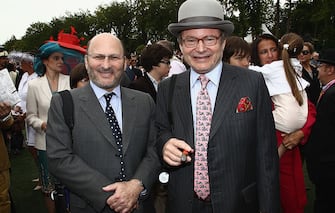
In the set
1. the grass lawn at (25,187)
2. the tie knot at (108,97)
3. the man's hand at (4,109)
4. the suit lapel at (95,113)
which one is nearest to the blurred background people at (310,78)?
the tie knot at (108,97)

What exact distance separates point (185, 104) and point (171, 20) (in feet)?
159

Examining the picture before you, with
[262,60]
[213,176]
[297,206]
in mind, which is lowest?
[297,206]

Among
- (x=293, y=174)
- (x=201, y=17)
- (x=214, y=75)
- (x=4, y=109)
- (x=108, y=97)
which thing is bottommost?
(x=293, y=174)

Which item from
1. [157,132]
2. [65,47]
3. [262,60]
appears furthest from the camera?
[65,47]

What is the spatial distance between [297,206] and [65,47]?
Result: 10.2 feet

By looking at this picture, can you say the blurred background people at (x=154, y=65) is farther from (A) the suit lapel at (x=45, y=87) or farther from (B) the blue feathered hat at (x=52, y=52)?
(A) the suit lapel at (x=45, y=87)

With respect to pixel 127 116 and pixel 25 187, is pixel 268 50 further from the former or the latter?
pixel 25 187

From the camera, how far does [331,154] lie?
10.8 feet

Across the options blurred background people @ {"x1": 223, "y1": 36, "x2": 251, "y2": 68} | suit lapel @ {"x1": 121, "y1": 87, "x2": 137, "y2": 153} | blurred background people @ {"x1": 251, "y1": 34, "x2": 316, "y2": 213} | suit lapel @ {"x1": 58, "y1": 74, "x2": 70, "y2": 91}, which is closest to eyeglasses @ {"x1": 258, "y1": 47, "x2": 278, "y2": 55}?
blurred background people @ {"x1": 223, "y1": 36, "x2": 251, "y2": 68}

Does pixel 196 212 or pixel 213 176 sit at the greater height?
pixel 213 176

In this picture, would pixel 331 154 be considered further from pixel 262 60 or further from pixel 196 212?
pixel 196 212

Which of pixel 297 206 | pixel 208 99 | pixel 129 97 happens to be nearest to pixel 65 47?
pixel 129 97

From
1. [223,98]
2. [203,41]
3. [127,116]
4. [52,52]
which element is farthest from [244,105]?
[52,52]

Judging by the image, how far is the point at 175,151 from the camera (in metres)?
2.09
